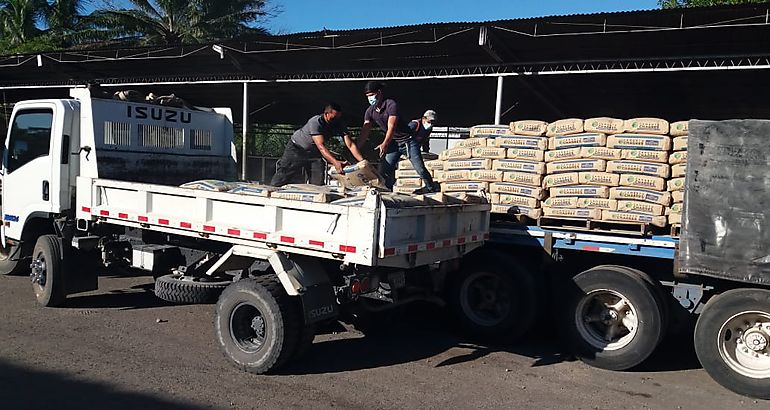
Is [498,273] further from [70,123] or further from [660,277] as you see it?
[70,123]

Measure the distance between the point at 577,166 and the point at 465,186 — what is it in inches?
50.3

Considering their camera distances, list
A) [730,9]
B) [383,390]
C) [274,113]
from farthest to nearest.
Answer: [274,113], [730,9], [383,390]

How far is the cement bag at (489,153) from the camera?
23.1ft

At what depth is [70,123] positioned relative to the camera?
7.66m

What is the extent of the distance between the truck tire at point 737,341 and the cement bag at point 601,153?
1.59 m

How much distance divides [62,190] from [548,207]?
5545 mm

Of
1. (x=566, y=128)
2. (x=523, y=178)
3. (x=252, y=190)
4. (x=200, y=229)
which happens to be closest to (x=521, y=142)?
(x=523, y=178)

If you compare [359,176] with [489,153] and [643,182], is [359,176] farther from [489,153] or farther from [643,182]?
[643,182]

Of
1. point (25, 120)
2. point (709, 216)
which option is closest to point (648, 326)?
point (709, 216)

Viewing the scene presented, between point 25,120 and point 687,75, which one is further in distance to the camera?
point 687,75

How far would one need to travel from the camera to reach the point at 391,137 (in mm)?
7988

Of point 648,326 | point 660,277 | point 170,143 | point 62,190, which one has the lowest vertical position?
point 648,326

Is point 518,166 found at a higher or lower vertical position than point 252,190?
higher

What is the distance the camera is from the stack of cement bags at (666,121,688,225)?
6.04 m
